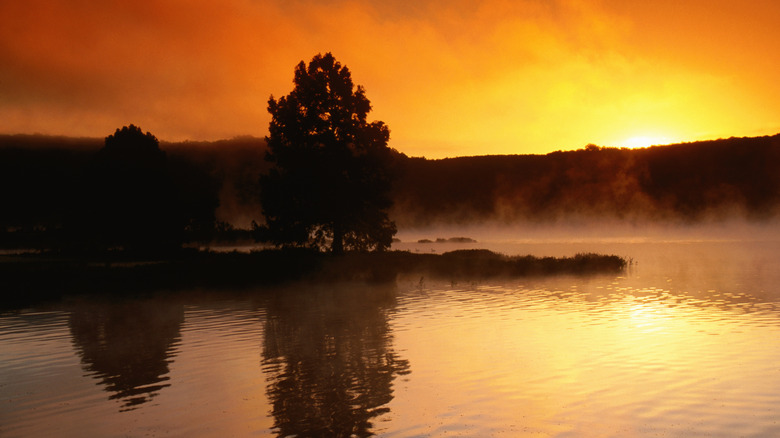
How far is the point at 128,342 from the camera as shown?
24781mm

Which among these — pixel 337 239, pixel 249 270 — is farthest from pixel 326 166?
pixel 249 270

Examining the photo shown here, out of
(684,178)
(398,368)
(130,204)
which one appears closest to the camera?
(398,368)

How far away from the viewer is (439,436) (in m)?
12.7

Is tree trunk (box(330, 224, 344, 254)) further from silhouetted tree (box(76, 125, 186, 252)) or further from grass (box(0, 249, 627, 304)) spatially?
silhouetted tree (box(76, 125, 186, 252))

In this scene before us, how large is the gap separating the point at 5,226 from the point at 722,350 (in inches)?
4437

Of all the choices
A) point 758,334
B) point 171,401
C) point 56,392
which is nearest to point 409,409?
point 171,401

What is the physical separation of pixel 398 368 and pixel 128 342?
11238 millimetres

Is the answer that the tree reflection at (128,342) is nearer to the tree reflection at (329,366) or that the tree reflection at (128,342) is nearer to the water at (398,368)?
the water at (398,368)

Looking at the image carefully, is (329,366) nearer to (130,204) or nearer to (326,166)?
(326,166)

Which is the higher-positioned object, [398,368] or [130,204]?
[130,204]

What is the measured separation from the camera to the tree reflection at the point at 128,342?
17703mm

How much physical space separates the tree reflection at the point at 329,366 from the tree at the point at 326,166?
65.6 ft

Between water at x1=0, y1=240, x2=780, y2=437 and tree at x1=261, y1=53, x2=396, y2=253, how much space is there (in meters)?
19.4

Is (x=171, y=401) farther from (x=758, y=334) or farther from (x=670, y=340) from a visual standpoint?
(x=758, y=334)
